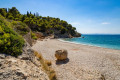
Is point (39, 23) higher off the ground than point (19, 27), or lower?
higher

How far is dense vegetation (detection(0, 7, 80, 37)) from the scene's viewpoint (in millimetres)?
40644

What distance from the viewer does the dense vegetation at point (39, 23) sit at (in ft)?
133

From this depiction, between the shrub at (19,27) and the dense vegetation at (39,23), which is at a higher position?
the dense vegetation at (39,23)

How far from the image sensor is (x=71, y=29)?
80.8m

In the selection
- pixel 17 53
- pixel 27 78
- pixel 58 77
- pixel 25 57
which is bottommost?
pixel 58 77

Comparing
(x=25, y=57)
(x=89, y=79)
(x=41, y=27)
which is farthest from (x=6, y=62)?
(x=41, y=27)

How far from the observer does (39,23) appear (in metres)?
55.5

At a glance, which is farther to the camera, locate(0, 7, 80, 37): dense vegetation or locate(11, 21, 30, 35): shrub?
locate(0, 7, 80, 37): dense vegetation

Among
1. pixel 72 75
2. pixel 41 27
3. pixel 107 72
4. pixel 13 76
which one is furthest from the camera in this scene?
pixel 41 27

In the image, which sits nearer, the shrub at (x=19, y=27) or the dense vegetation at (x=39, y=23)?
the shrub at (x=19, y=27)

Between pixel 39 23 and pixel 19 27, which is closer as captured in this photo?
pixel 19 27

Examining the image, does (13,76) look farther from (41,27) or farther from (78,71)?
(41,27)

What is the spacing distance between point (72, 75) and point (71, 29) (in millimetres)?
76503

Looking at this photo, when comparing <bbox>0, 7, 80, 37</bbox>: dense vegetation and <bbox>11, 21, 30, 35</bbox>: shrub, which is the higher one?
<bbox>0, 7, 80, 37</bbox>: dense vegetation
